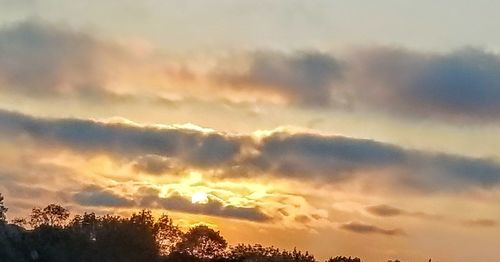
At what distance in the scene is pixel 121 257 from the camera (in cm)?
10912

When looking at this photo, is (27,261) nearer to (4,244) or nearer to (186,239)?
(4,244)

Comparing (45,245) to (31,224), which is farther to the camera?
(31,224)

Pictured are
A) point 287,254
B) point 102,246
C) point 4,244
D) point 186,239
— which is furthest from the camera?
point 186,239

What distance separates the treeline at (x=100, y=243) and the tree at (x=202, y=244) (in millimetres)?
390

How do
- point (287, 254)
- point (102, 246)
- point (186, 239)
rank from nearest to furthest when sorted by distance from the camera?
point (102, 246) → point (287, 254) → point (186, 239)

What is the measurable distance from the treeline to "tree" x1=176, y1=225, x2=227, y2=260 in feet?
1.28

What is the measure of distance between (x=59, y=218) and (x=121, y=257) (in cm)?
1711

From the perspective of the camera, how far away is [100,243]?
111m

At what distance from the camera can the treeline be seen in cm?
10719

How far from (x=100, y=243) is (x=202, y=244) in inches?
869

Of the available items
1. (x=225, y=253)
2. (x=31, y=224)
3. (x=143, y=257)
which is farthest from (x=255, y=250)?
(x=31, y=224)

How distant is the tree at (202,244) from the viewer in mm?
125625

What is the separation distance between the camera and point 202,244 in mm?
130125

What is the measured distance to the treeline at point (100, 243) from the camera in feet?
352
